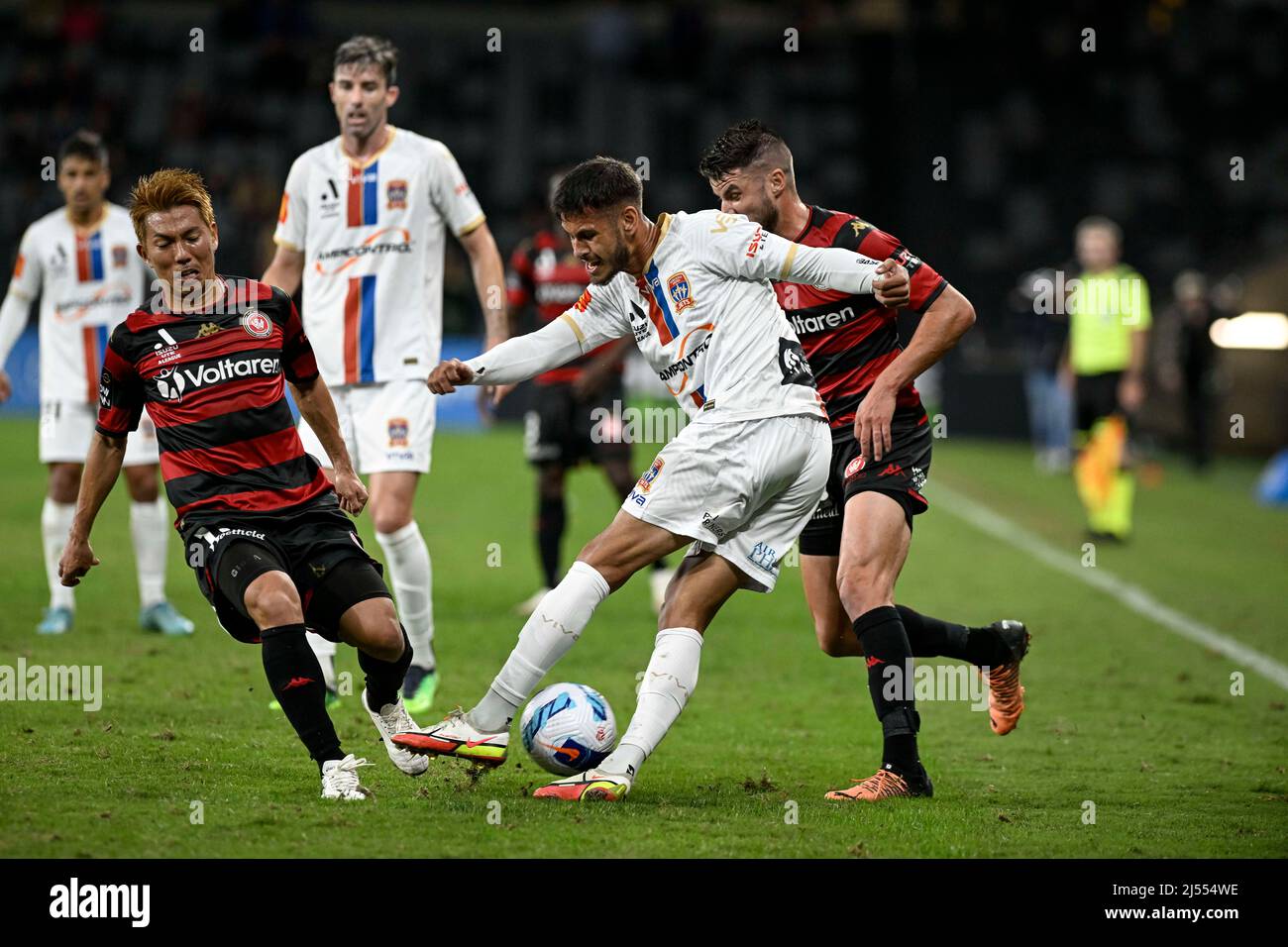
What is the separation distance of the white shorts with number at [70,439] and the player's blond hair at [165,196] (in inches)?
128

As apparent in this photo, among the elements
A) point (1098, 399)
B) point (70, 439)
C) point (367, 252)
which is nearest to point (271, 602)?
point (367, 252)

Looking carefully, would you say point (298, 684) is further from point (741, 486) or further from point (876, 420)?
point (876, 420)

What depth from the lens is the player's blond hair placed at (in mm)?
5348

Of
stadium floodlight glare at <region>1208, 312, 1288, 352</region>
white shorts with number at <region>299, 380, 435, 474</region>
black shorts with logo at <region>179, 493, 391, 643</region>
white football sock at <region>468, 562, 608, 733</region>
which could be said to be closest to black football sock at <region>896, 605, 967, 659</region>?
white football sock at <region>468, 562, 608, 733</region>

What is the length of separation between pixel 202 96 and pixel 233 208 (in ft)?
9.94

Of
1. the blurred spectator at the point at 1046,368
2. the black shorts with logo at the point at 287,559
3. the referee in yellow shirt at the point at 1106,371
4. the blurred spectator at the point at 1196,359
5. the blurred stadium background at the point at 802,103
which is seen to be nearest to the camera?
the black shorts with logo at the point at 287,559

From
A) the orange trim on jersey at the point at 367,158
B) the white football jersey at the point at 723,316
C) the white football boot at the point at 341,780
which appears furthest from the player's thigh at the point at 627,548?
the orange trim on jersey at the point at 367,158

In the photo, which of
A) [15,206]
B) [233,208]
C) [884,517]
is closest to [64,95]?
[15,206]

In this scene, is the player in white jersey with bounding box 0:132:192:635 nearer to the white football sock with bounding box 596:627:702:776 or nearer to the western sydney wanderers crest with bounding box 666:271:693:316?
the white football sock with bounding box 596:627:702:776

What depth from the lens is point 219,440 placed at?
17.6 feet

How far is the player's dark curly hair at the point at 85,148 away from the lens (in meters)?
8.45

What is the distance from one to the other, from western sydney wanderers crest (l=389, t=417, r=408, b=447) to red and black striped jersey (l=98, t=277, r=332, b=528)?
4.70ft

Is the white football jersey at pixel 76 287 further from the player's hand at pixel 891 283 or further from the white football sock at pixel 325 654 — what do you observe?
the player's hand at pixel 891 283
